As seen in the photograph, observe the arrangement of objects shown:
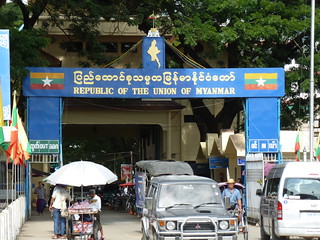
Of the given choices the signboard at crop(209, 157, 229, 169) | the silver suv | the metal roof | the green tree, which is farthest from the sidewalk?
the green tree

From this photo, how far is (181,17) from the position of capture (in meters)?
39.7

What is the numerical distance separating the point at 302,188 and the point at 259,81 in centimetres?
1489

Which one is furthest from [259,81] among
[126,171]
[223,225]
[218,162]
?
[223,225]

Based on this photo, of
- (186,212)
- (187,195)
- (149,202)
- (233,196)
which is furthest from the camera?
(233,196)

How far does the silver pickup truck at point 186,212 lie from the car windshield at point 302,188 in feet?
8.36

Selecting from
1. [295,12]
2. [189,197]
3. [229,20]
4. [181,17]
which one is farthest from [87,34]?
[189,197]

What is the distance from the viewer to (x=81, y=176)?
2259 cm

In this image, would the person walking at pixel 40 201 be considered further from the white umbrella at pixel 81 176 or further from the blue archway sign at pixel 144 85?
the white umbrella at pixel 81 176

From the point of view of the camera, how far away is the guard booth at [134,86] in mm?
32594

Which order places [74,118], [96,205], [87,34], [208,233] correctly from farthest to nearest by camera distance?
1. [74,118]
2. [87,34]
3. [96,205]
4. [208,233]

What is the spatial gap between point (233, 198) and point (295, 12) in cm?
2089

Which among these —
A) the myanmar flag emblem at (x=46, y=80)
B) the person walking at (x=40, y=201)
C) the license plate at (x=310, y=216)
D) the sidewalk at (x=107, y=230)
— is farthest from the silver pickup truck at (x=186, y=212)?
the person walking at (x=40, y=201)

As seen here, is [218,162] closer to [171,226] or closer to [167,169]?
[167,169]

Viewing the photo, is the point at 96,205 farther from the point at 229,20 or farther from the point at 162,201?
the point at 229,20
